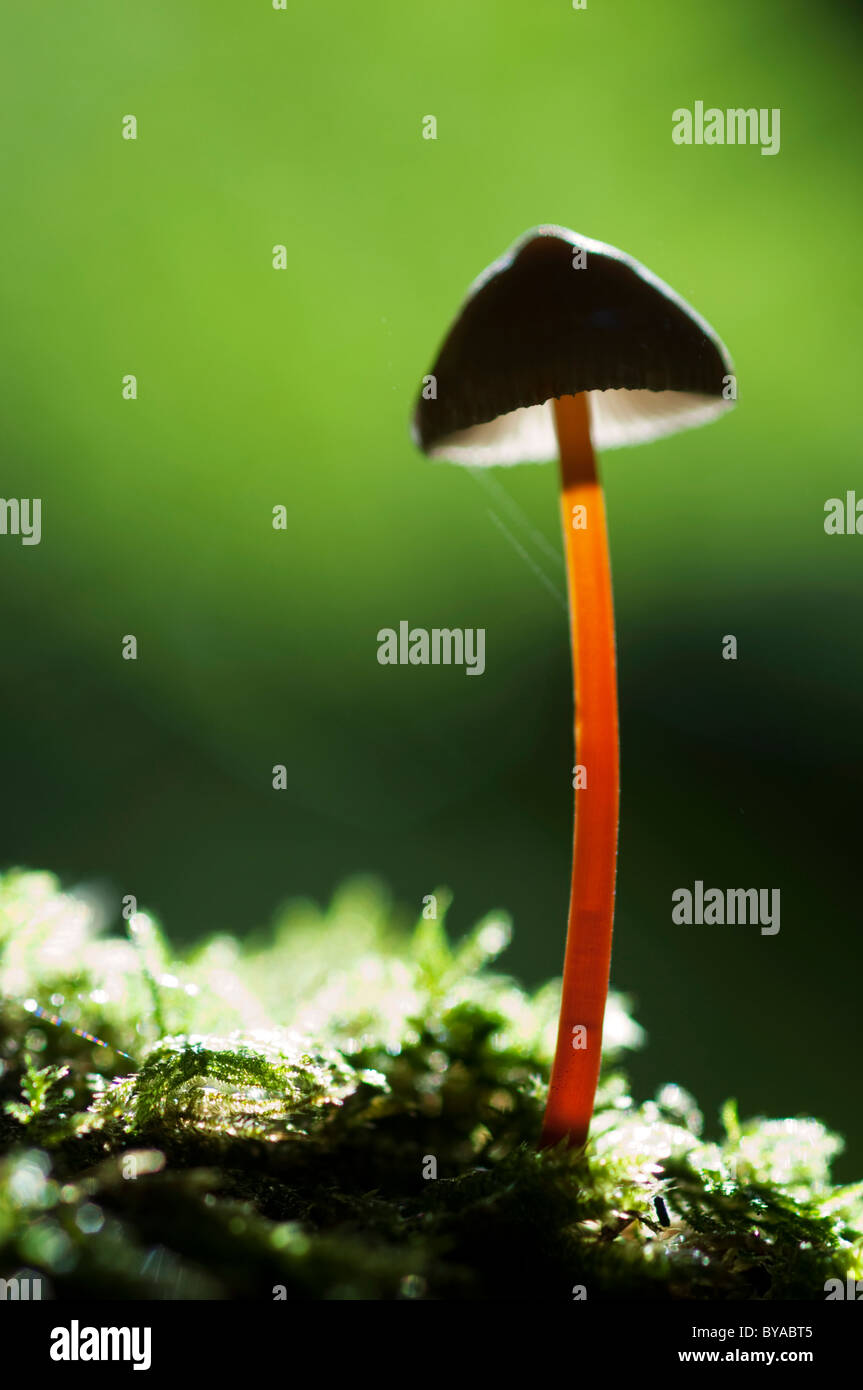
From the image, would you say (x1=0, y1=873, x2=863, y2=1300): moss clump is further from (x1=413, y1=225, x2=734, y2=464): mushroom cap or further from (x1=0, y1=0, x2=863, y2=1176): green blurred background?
(x1=0, y1=0, x2=863, y2=1176): green blurred background

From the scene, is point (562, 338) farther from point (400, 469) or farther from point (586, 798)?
point (400, 469)

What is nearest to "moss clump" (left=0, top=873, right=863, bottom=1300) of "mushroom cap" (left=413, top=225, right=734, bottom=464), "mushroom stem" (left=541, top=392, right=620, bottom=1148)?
"mushroom stem" (left=541, top=392, right=620, bottom=1148)

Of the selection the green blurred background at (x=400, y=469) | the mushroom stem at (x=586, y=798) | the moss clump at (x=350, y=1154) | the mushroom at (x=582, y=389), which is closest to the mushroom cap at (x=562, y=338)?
the mushroom at (x=582, y=389)

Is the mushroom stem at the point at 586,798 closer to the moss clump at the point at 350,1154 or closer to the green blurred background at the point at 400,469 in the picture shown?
the moss clump at the point at 350,1154

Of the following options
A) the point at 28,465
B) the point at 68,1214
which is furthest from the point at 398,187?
the point at 68,1214

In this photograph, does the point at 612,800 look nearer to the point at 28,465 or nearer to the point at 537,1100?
the point at 537,1100
